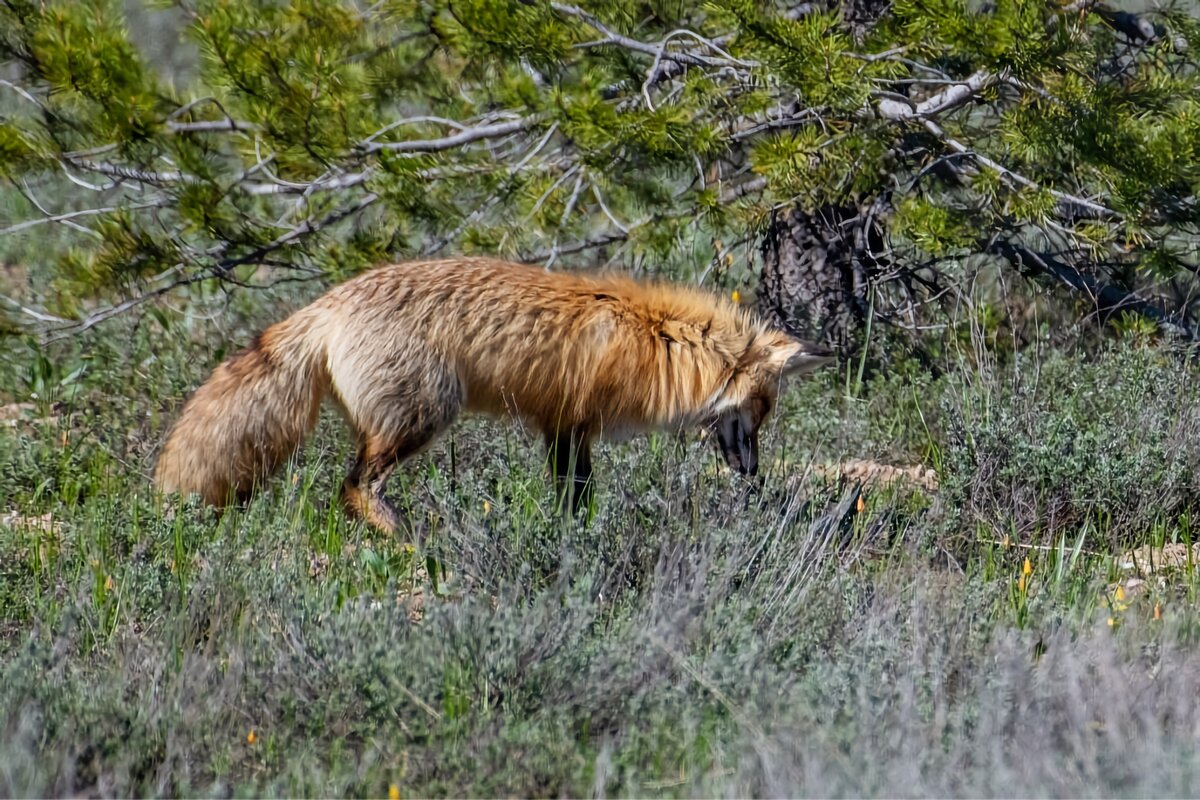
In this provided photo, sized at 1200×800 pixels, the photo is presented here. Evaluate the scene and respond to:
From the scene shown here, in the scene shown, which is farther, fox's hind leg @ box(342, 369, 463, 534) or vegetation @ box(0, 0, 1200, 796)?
fox's hind leg @ box(342, 369, 463, 534)

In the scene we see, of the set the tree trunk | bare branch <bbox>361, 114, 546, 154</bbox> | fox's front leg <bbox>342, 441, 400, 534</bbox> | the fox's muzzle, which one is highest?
bare branch <bbox>361, 114, 546, 154</bbox>

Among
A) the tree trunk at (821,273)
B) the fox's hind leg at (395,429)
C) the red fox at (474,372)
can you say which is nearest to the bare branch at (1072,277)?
the tree trunk at (821,273)

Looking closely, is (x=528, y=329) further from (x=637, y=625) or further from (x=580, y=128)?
(x=637, y=625)

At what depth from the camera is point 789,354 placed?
6207 millimetres

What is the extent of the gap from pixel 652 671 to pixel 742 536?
0.91 m

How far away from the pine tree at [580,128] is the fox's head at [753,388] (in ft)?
2.29

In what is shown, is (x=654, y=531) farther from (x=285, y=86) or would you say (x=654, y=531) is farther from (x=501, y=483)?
(x=285, y=86)

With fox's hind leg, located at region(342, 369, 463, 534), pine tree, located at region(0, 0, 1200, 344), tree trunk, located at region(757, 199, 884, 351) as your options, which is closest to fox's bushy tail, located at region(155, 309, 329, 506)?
fox's hind leg, located at region(342, 369, 463, 534)

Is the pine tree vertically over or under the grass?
over

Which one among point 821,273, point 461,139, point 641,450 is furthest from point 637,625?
point 821,273

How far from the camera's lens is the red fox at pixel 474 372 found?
5.83 meters

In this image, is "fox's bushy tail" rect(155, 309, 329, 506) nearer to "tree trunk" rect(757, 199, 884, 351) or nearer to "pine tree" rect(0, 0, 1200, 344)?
"pine tree" rect(0, 0, 1200, 344)

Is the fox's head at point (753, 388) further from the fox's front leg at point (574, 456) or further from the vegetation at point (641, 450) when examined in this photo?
the fox's front leg at point (574, 456)

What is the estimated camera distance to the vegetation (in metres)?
3.52
